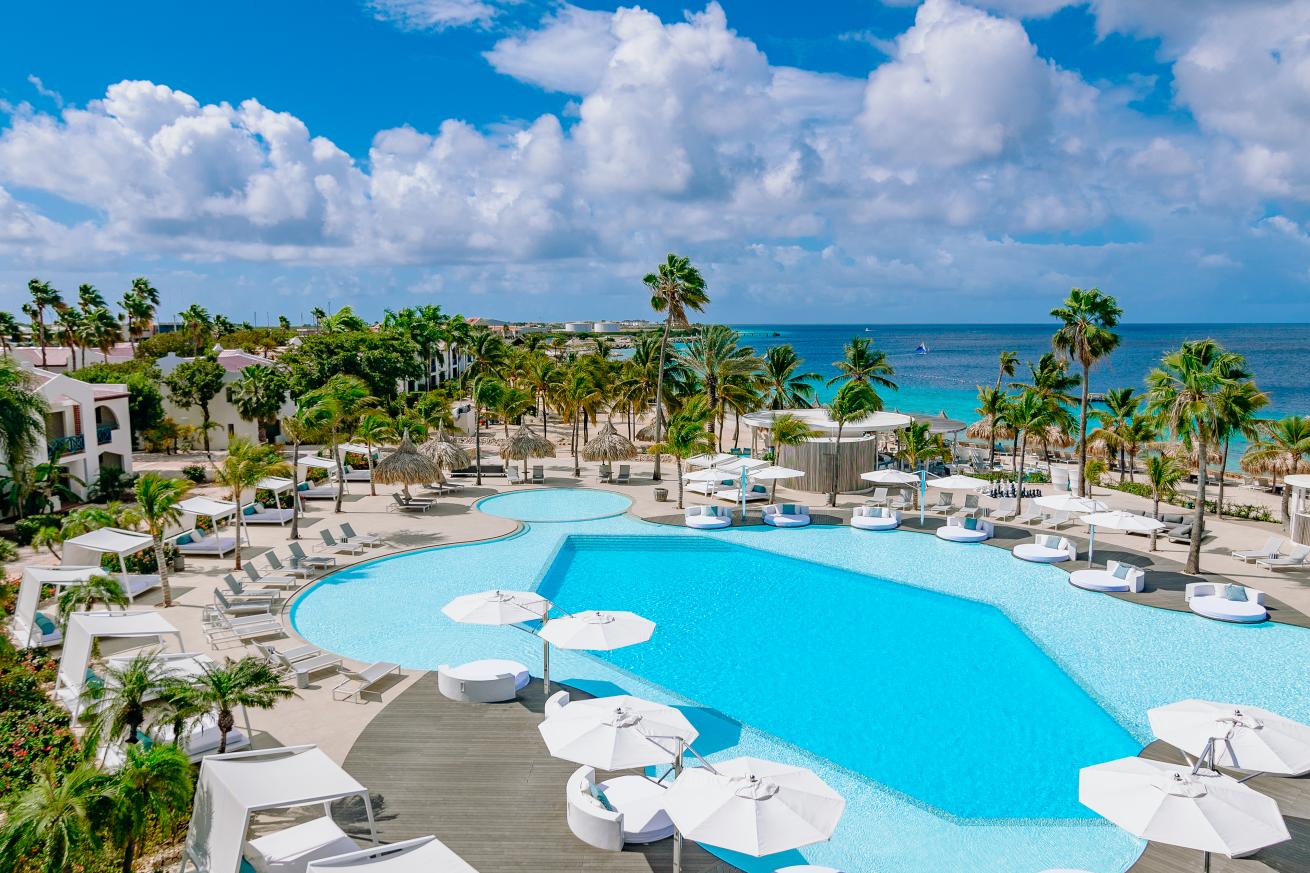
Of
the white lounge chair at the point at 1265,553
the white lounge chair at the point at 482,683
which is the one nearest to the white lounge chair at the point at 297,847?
the white lounge chair at the point at 482,683

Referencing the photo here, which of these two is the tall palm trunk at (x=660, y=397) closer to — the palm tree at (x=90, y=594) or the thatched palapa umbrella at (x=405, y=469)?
the thatched palapa umbrella at (x=405, y=469)

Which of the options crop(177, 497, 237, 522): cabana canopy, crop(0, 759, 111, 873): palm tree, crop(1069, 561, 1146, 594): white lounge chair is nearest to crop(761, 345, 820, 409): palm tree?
crop(1069, 561, 1146, 594): white lounge chair

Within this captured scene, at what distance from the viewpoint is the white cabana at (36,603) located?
15.4 m

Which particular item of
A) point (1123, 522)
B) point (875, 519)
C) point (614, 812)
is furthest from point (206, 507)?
point (1123, 522)

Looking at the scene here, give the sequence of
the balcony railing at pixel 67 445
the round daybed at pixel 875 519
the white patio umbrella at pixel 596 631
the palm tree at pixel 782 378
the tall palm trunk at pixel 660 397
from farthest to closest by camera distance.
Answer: the palm tree at pixel 782 378 → the tall palm trunk at pixel 660 397 → the balcony railing at pixel 67 445 → the round daybed at pixel 875 519 → the white patio umbrella at pixel 596 631

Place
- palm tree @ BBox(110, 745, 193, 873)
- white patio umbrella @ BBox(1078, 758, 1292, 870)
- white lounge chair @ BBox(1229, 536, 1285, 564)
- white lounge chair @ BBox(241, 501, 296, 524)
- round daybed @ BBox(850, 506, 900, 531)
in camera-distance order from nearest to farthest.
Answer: white patio umbrella @ BBox(1078, 758, 1292, 870), palm tree @ BBox(110, 745, 193, 873), white lounge chair @ BBox(1229, 536, 1285, 564), white lounge chair @ BBox(241, 501, 296, 524), round daybed @ BBox(850, 506, 900, 531)

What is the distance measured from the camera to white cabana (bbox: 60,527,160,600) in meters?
18.1

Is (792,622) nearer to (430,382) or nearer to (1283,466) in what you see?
(1283,466)

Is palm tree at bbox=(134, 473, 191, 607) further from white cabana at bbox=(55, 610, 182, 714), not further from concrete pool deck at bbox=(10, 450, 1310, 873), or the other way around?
white cabana at bbox=(55, 610, 182, 714)

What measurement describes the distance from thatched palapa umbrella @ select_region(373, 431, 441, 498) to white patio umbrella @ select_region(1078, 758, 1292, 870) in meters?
23.2

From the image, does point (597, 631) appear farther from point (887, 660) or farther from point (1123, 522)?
point (1123, 522)

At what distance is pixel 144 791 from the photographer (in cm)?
812

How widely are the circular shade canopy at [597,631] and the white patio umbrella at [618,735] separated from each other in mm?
2200

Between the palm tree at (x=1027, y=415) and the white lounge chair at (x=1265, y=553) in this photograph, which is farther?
the palm tree at (x=1027, y=415)
